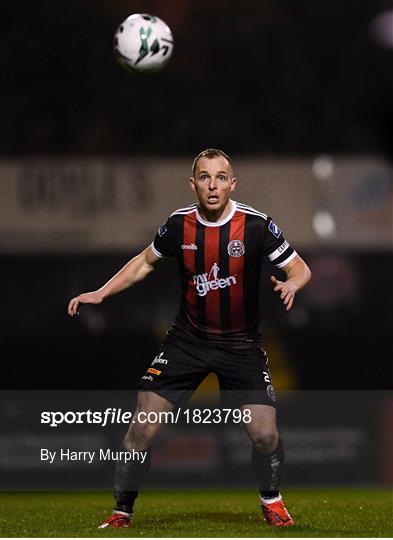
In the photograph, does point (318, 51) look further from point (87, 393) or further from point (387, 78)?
point (87, 393)

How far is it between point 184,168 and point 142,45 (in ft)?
26.4

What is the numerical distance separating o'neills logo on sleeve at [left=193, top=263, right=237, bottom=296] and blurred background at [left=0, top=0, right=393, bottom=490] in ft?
21.9

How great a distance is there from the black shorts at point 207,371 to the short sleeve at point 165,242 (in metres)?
0.48

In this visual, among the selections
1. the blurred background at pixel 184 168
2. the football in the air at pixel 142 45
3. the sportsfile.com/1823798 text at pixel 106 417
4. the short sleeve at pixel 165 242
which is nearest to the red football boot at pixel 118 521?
the short sleeve at pixel 165 242

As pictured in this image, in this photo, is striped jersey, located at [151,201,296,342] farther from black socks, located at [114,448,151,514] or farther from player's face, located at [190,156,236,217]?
black socks, located at [114,448,151,514]

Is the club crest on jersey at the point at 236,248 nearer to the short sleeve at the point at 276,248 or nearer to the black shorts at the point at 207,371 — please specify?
the short sleeve at the point at 276,248

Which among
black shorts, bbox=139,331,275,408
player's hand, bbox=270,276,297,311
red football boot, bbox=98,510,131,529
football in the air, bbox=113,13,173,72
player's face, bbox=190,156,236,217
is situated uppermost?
football in the air, bbox=113,13,173,72

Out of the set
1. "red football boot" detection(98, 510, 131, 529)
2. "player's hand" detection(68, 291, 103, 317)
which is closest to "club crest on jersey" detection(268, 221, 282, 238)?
"player's hand" detection(68, 291, 103, 317)

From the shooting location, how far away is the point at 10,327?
15.3 m

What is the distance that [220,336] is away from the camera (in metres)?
7.78

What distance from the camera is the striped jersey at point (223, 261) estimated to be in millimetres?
7715

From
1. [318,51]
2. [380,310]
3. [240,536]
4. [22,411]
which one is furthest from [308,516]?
[318,51]

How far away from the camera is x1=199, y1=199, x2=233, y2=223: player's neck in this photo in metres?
7.72

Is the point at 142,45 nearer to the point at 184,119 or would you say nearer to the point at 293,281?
the point at 293,281
